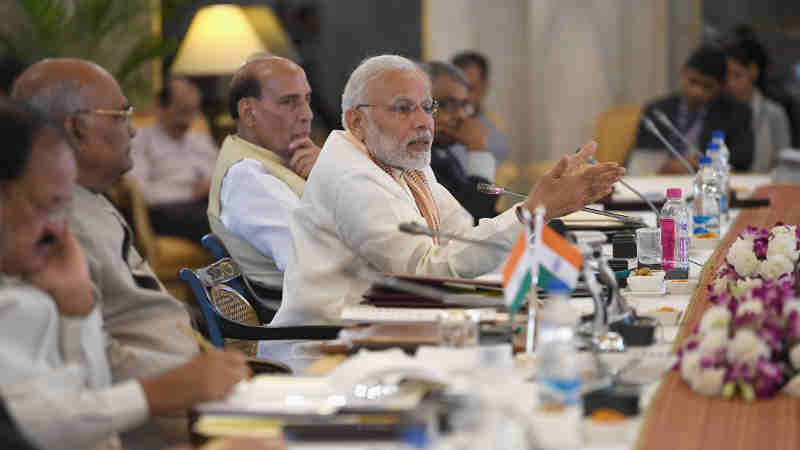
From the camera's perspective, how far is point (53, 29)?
21.4 feet

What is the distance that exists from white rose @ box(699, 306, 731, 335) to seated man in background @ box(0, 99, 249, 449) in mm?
720

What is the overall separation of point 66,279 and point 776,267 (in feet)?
4.55

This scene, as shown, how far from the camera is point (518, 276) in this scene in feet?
6.26

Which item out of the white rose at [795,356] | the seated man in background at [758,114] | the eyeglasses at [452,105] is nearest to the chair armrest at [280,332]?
the white rose at [795,356]

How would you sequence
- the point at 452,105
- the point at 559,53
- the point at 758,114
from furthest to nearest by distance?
the point at 559,53 < the point at 758,114 < the point at 452,105

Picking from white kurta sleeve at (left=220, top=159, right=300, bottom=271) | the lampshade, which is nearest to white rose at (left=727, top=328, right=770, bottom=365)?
white kurta sleeve at (left=220, top=159, right=300, bottom=271)

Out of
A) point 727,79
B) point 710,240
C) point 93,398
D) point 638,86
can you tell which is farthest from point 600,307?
point 638,86

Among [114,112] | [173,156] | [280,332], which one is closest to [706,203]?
[280,332]

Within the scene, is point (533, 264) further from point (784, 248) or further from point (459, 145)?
point (459, 145)

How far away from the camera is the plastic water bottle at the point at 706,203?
12.2ft

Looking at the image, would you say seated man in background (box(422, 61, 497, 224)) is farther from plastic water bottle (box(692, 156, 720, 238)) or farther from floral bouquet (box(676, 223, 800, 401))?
floral bouquet (box(676, 223, 800, 401))

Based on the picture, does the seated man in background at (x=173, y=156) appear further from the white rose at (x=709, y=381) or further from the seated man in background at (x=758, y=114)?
the white rose at (x=709, y=381)

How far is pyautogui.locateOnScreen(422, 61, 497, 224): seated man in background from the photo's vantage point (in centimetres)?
407

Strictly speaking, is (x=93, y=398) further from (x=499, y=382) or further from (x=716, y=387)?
(x=716, y=387)
